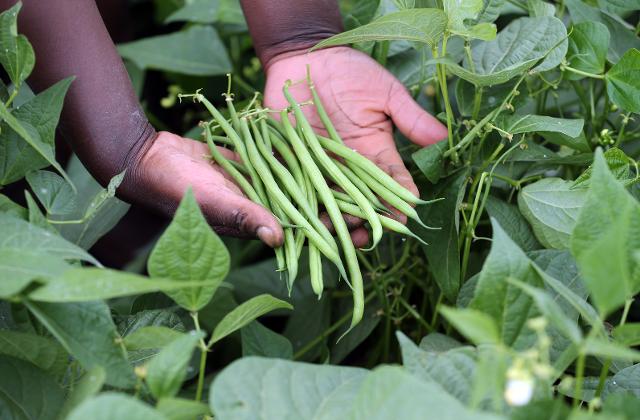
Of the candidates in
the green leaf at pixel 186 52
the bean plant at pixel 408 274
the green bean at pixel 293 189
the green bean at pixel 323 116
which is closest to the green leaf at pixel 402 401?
the bean plant at pixel 408 274

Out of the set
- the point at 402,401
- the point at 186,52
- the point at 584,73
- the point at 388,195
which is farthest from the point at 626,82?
the point at 186,52

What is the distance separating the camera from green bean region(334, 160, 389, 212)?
1.11 meters

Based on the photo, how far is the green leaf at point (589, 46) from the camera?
Answer: 1166mm

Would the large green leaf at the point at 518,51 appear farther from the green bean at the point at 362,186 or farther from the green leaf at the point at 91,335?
the green leaf at the point at 91,335

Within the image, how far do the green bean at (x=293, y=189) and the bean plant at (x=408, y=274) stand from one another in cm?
1

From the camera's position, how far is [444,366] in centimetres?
76

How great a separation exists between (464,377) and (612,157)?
1.54 ft

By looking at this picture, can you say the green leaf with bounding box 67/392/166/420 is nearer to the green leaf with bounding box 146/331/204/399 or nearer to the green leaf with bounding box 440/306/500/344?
the green leaf with bounding box 146/331/204/399

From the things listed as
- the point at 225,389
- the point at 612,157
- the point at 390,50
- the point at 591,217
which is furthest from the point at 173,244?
the point at 390,50

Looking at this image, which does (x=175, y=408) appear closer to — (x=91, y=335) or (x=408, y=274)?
(x=91, y=335)

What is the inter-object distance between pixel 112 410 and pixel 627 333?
0.47 m

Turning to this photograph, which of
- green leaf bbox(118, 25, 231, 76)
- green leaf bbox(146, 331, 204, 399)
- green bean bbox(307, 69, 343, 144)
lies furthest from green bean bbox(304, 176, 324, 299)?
green leaf bbox(118, 25, 231, 76)

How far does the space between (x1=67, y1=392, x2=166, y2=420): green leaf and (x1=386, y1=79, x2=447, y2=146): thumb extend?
30.1 inches

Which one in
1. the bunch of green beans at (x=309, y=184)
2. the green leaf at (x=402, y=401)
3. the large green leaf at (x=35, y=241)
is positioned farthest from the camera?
the bunch of green beans at (x=309, y=184)
